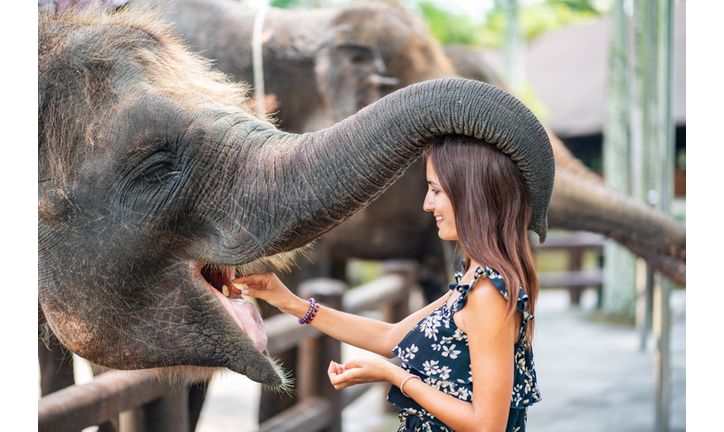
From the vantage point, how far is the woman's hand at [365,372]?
1.29 m

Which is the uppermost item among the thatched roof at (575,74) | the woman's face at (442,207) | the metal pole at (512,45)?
the woman's face at (442,207)

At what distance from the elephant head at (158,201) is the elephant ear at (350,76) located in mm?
1538

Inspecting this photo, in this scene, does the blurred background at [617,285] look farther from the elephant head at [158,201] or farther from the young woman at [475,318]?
the elephant head at [158,201]

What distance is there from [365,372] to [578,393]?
3.64m

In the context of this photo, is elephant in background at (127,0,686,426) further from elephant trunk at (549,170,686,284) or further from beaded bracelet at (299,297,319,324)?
beaded bracelet at (299,297,319,324)

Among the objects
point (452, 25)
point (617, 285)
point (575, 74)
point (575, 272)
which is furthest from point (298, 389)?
point (452, 25)

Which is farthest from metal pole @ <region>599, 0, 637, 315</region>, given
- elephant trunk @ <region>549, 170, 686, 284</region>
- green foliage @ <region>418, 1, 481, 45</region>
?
green foliage @ <region>418, 1, 481, 45</region>

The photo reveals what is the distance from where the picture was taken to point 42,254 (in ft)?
4.87

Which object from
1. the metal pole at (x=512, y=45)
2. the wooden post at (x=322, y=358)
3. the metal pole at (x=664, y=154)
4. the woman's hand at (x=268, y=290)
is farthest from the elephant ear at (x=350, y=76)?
the metal pole at (x=512, y=45)

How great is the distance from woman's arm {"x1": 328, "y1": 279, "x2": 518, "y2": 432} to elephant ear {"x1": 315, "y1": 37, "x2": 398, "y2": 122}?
1855mm

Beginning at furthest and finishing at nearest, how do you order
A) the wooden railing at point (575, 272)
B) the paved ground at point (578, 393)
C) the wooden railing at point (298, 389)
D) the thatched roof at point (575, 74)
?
the thatched roof at point (575, 74)
the wooden railing at point (575, 272)
the paved ground at point (578, 393)
the wooden railing at point (298, 389)

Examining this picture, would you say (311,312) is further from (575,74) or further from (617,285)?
(575,74)

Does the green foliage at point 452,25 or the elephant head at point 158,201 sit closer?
the elephant head at point 158,201

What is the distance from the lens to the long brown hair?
1.24 metres
